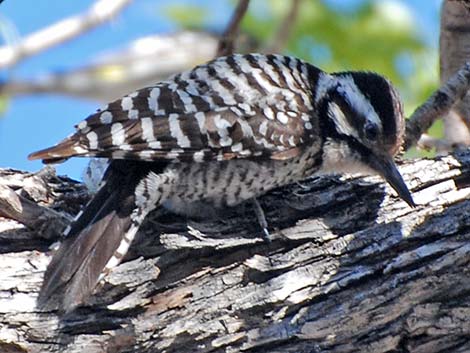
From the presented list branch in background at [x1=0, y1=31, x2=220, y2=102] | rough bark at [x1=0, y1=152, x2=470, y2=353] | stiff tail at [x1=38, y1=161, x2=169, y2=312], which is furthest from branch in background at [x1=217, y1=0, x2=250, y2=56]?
branch in background at [x1=0, y1=31, x2=220, y2=102]

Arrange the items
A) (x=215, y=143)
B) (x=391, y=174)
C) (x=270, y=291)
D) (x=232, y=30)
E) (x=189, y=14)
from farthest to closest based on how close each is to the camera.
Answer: (x=189, y=14) → (x=232, y=30) → (x=391, y=174) → (x=215, y=143) → (x=270, y=291)

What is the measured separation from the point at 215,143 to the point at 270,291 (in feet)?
1.89

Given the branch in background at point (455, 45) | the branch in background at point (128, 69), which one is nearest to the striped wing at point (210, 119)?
the branch in background at point (455, 45)

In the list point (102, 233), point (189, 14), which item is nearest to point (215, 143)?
point (102, 233)

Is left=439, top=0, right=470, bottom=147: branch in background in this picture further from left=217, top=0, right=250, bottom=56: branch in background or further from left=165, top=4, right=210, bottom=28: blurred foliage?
left=165, top=4, right=210, bottom=28: blurred foliage

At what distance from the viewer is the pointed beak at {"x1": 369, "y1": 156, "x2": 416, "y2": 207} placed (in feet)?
12.7

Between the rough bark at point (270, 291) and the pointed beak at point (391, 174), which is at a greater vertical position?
the pointed beak at point (391, 174)

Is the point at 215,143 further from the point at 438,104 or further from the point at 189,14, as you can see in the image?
the point at 189,14

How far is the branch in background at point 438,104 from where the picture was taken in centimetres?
455

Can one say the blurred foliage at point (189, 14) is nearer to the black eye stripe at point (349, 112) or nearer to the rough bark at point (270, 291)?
the black eye stripe at point (349, 112)

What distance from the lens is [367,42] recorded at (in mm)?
6988

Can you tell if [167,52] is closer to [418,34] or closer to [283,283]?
[418,34]

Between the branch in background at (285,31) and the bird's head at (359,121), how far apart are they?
5.17 feet

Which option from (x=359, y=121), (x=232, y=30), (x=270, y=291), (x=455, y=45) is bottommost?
(x=270, y=291)
